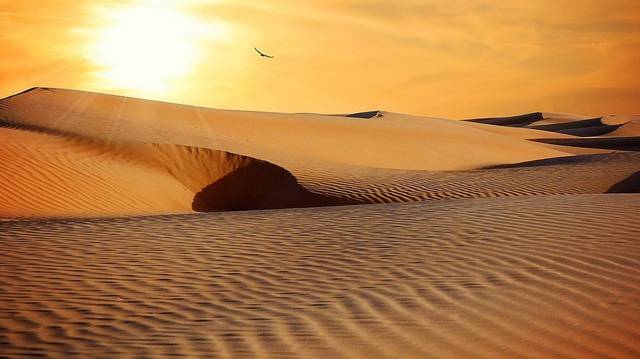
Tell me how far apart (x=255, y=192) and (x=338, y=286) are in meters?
10.7

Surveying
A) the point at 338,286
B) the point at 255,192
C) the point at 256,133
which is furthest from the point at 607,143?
the point at 338,286

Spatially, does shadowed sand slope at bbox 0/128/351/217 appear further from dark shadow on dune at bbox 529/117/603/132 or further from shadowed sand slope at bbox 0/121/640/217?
dark shadow on dune at bbox 529/117/603/132

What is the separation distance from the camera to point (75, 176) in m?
14.6

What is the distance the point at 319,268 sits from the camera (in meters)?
6.74

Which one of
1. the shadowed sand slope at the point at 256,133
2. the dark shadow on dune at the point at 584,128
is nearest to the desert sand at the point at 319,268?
the shadowed sand slope at the point at 256,133

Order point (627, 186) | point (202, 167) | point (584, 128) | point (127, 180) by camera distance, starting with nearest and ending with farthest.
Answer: point (627, 186) < point (127, 180) < point (202, 167) < point (584, 128)

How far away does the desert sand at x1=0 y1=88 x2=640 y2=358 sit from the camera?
188 inches

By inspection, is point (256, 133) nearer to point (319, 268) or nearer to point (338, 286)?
point (319, 268)

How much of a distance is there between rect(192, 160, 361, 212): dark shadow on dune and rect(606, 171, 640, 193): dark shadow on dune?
19.9ft

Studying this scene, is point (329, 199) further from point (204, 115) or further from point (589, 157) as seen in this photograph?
point (204, 115)

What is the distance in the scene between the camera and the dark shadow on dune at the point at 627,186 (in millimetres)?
14719

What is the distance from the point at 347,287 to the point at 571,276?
1828mm

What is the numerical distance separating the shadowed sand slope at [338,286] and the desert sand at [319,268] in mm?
20

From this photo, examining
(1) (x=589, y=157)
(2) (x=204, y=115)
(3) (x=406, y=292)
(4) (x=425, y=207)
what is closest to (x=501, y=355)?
(3) (x=406, y=292)
